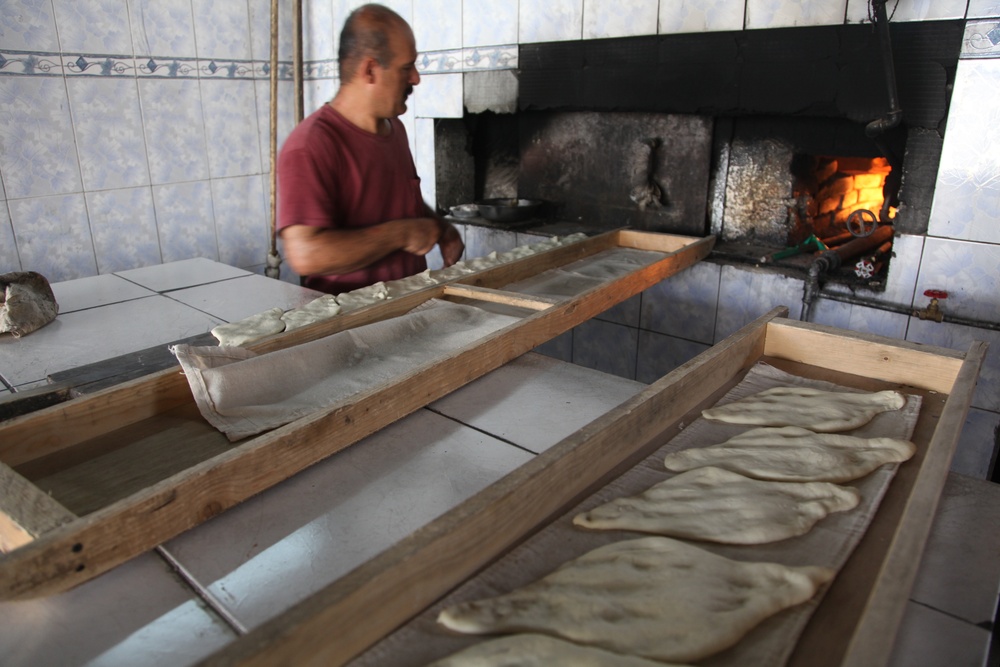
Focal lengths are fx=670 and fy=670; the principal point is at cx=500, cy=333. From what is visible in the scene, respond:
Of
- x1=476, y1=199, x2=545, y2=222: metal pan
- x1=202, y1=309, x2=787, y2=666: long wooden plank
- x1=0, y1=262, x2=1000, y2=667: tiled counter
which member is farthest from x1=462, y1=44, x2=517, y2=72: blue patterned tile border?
x1=202, y1=309, x2=787, y2=666: long wooden plank

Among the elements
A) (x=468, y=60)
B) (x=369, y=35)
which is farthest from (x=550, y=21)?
(x=369, y=35)

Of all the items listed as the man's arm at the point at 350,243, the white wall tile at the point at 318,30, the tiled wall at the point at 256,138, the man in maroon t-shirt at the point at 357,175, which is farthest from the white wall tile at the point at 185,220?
the man's arm at the point at 350,243

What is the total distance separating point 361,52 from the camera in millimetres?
2062

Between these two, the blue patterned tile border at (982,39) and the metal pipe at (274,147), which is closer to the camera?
the blue patterned tile border at (982,39)

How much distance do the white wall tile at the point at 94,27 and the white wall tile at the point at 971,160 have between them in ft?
11.5

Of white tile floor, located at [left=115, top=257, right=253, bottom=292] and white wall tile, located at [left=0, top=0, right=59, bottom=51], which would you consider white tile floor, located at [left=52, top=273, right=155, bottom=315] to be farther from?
white wall tile, located at [left=0, top=0, right=59, bottom=51]

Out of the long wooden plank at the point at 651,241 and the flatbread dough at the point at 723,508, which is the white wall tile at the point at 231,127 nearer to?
the long wooden plank at the point at 651,241

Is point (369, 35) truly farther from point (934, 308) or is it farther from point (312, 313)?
point (934, 308)

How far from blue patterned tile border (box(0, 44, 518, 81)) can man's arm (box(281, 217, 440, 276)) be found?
135cm

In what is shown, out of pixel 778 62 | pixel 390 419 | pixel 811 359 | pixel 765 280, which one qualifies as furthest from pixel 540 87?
A: pixel 390 419

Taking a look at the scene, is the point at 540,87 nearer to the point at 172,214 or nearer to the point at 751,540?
the point at 172,214

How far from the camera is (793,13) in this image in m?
2.32

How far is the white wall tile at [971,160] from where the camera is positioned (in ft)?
6.57

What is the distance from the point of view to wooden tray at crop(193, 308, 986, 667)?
0.69 meters
